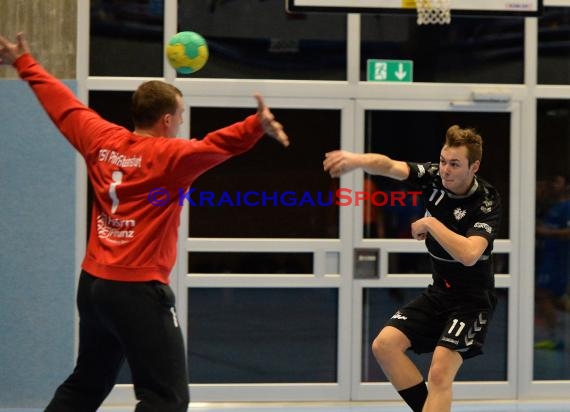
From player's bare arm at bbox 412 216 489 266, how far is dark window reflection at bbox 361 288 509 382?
258cm

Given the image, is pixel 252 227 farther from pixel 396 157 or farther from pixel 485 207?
pixel 485 207

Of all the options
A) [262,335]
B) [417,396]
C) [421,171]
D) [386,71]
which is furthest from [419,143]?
[417,396]

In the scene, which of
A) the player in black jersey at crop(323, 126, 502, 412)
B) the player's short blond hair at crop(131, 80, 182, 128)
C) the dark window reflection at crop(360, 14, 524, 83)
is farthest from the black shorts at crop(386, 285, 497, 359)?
the dark window reflection at crop(360, 14, 524, 83)

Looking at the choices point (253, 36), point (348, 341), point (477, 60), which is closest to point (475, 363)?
point (348, 341)

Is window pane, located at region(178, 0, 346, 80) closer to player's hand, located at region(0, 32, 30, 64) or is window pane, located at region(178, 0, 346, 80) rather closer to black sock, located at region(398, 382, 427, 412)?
black sock, located at region(398, 382, 427, 412)

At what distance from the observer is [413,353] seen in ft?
27.5

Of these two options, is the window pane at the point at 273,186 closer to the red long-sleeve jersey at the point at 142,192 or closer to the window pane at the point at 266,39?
the window pane at the point at 266,39

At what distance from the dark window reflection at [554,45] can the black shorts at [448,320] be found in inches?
110

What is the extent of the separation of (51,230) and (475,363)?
341 cm

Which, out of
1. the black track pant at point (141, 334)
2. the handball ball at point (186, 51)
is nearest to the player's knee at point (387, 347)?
the black track pant at point (141, 334)

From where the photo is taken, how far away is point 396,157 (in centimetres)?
835

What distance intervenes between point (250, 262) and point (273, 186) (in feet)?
1.97

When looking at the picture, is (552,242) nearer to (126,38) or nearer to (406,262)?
(406,262)

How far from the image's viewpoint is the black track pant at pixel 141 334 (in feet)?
15.2
